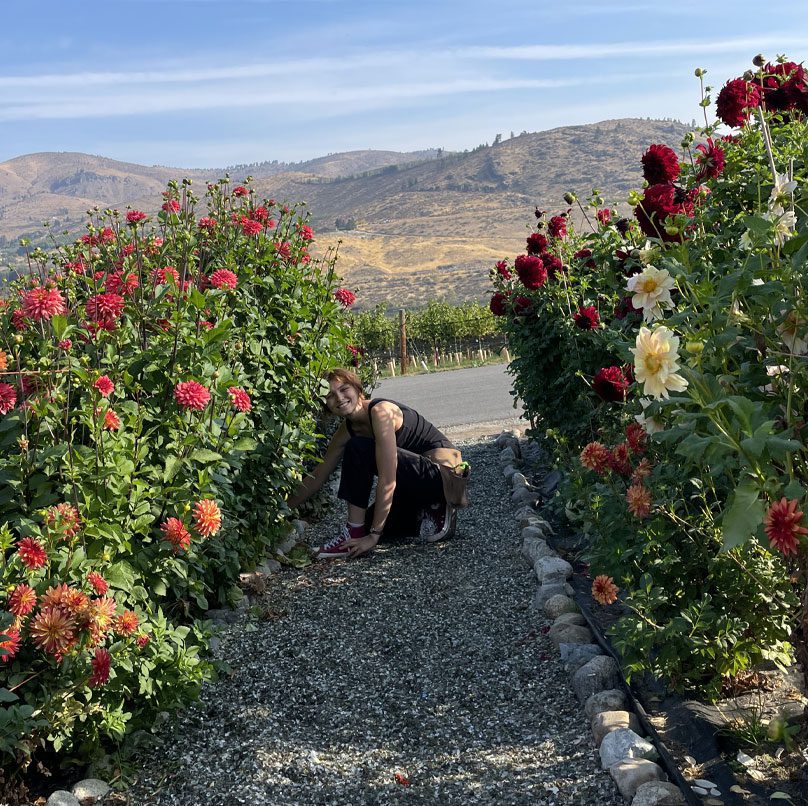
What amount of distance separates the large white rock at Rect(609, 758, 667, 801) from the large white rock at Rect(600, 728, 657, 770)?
49 millimetres

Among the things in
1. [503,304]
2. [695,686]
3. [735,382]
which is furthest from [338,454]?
[735,382]

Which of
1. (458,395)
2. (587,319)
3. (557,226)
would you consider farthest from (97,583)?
(458,395)

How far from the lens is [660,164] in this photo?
2.66 meters

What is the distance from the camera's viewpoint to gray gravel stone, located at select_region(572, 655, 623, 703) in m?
2.79

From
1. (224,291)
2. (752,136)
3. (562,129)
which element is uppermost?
(562,129)

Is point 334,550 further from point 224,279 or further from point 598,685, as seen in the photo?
point 598,685

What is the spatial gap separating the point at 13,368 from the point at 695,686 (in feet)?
7.58

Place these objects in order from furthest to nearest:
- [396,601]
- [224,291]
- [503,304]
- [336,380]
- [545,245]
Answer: [503,304] < [545,245] < [336,380] < [396,601] < [224,291]

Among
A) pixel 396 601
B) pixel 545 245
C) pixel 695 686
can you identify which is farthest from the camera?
pixel 545 245

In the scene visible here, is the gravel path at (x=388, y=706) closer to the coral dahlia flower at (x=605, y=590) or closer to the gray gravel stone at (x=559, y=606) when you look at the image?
the gray gravel stone at (x=559, y=606)

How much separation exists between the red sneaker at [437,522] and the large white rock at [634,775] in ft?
7.77

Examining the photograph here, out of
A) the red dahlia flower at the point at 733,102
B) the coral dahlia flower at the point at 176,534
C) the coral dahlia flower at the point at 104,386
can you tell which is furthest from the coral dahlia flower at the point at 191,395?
the red dahlia flower at the point at 733,102

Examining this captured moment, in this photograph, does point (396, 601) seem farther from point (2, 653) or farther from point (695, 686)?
point (2, 653)

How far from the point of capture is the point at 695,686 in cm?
261
